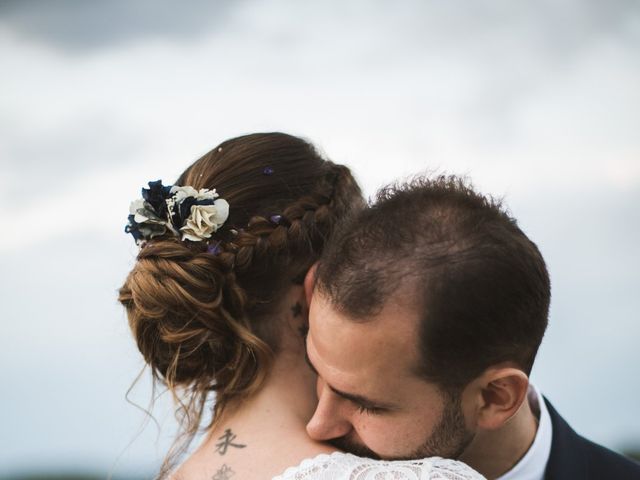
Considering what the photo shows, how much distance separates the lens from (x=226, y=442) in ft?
10.00

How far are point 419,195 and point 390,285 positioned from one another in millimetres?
448

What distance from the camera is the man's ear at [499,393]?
10.2ft

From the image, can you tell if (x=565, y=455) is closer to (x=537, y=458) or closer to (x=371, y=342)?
(x=537, y=458)

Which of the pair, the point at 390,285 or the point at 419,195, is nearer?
the point at 390,285

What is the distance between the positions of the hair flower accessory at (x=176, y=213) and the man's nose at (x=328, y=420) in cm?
82

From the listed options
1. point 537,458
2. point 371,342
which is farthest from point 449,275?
point 537,458

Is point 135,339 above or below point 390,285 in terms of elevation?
below

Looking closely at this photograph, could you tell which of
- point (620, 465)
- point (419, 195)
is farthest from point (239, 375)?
point (620, 465)

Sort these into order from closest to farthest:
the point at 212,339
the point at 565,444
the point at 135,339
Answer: the point at 212,339 < the point at 135,339 < the point at 565,444

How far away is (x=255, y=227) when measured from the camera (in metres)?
3.42

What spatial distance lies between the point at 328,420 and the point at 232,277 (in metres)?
0.70

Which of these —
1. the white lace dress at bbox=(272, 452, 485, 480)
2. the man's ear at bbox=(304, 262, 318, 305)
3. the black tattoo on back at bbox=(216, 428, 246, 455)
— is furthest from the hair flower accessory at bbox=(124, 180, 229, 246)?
the white lace dress at bbox=(272, 452, 485, 480)

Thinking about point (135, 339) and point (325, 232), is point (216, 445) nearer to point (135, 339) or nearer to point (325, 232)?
point (135, 339)

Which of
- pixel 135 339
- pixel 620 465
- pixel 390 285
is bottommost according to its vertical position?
pixel 620 465
